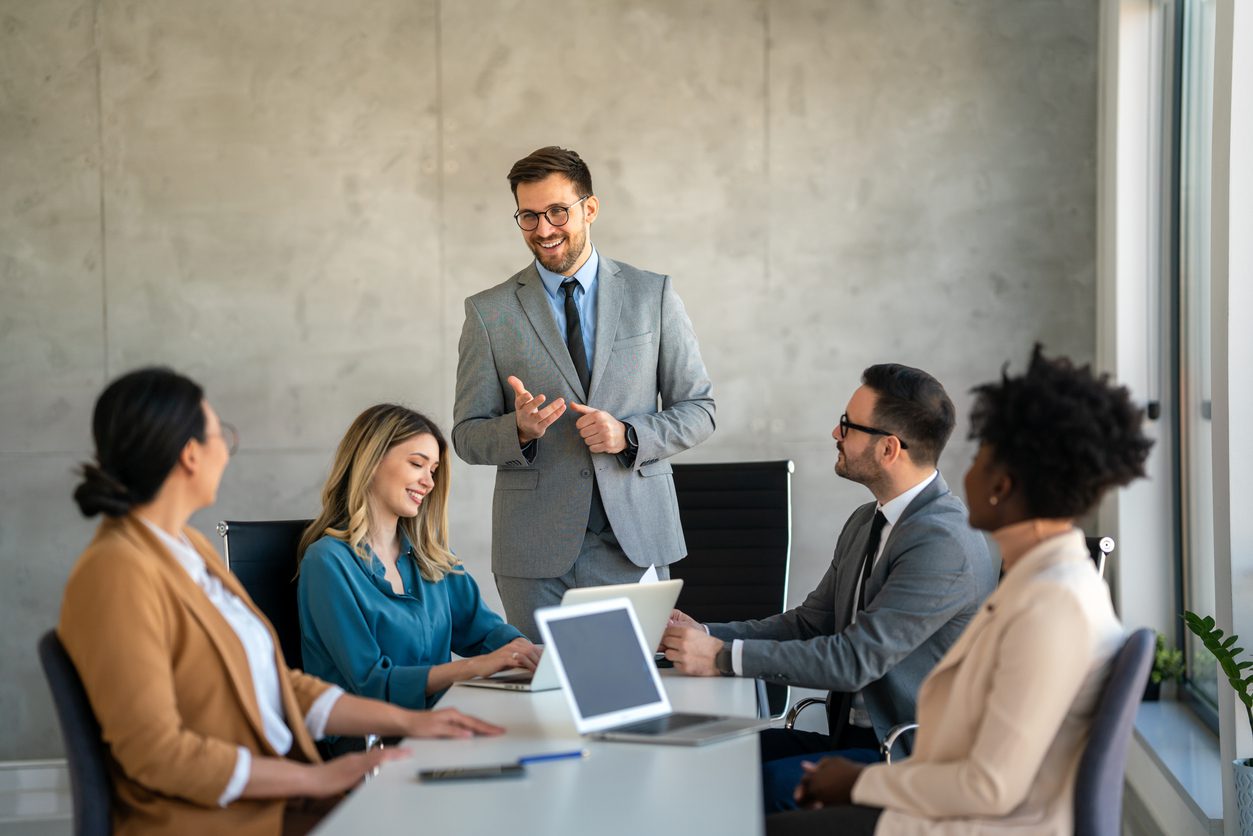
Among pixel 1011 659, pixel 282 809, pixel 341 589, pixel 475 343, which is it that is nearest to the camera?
pixel 1011 659

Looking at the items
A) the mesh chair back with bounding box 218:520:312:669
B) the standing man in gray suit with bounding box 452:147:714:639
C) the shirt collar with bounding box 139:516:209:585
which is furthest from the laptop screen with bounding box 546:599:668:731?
the mesh chair back with bounding box 218:520:312:669

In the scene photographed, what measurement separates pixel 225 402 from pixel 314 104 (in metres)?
1.23

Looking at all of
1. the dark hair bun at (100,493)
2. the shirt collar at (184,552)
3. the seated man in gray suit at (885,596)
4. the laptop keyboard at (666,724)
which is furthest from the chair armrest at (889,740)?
the dark hair bun at (100,493)

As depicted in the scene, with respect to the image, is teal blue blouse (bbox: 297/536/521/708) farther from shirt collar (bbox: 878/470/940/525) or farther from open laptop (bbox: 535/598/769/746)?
shirt collar (bbox: 878/470/940/525)

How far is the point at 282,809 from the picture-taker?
2111 mm

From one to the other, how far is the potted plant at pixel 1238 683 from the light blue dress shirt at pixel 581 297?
1.65 meters

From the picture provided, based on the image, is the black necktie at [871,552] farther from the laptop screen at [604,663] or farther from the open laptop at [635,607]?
the laptop screen at [604,663]

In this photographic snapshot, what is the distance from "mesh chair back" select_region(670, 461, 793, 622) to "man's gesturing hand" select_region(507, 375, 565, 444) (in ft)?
4.38

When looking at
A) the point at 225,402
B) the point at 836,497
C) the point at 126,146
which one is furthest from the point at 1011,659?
the point at 126,146

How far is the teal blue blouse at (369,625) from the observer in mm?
2859

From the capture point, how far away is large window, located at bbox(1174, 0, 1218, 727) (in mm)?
4297

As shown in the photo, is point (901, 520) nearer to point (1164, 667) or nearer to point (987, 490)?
point (987, 490)

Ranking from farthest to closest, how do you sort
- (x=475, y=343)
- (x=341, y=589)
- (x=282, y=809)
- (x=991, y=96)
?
(x=991, y=96), (x=475, y=343), (x=341, y=589), (x=282, y=809)

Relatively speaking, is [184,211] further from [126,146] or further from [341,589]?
[341,589]
